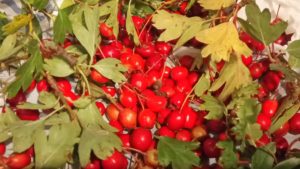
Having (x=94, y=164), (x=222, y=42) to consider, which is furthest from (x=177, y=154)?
(x=222, y=42)

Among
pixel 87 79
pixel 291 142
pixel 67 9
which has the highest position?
pixel 67 9

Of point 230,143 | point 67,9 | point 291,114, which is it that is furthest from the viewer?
point 67,9

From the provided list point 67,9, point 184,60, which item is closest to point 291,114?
point 184,60

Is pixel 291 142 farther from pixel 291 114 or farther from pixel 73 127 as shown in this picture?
pixel 73 127

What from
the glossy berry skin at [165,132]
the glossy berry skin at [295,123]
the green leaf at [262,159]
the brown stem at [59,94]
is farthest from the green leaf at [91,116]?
the glossy berry skin at [295,123]

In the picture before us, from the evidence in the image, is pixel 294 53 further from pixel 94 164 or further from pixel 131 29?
pixel 94 164

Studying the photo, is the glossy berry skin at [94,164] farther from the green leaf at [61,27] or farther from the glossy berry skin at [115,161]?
the green leaf at [61,27]

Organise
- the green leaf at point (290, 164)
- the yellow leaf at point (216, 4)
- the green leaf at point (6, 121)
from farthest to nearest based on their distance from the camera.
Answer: the yellow leaf at point (216, 4), the green leaf at point (6, 121), the green leaf at point (290, 164)
